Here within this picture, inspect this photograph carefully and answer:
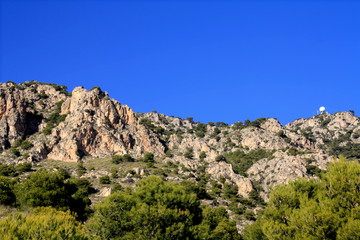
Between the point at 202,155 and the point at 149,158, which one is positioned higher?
the point at 202,155

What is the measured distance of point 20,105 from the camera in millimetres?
96125

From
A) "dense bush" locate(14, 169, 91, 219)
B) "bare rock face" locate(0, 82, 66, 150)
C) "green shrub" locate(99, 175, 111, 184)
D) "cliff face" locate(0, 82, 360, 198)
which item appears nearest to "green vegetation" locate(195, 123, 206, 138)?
"cliff face" locate(0, 82, 360, 198)

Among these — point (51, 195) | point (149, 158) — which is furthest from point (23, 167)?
point (149, 158)

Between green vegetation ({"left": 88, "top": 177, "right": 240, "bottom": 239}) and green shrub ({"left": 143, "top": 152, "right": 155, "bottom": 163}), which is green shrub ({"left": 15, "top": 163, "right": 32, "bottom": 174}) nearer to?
green shrub ({"left": 143, "top": 152, "right": 155, "bottom": 163})

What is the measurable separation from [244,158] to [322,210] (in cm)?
7588

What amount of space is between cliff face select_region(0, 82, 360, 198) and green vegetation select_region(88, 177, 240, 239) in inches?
1698

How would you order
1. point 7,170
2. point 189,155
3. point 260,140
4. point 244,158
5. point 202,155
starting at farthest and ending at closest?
point 260,140, point 244,158, point 202,155, point 189,155, point 7,170

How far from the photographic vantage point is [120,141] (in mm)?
92875

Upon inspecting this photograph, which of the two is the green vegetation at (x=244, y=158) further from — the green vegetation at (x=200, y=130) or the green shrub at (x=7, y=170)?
the green shrub at (x=7, y=170)

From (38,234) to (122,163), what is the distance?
2357 inches

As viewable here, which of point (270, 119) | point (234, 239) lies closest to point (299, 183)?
point (234, 239)

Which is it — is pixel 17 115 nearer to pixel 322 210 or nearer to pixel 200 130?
pixel 200 130

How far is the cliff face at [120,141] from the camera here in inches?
3386

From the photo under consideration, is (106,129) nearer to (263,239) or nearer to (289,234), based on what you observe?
(263,239)
